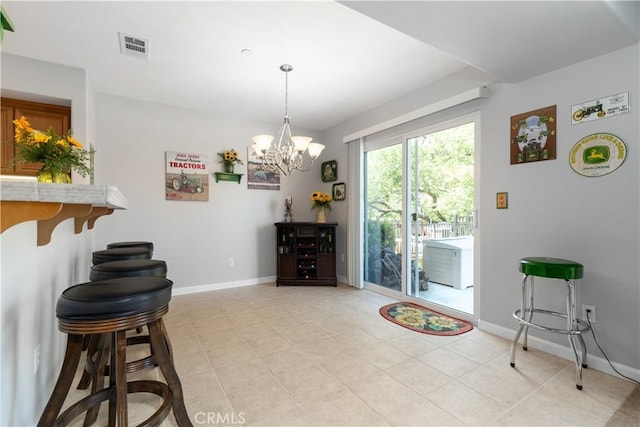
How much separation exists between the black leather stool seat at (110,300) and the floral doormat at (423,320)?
7.73 feet

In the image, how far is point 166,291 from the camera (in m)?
1.27

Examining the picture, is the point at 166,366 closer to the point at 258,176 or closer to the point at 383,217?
the point at 383,217

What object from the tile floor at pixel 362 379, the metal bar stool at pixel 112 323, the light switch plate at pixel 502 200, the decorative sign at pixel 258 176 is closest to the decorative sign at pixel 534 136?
the light switch plate at pixel 502 200

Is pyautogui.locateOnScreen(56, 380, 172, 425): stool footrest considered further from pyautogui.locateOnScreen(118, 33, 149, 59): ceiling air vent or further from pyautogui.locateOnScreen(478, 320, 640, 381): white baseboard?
pyautogui.locateOnScreen(478, 320, 640, 381): white baseboard

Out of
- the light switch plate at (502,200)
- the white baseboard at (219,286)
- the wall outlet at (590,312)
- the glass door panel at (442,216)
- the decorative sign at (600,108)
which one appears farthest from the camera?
the white baseboard at (219,286)

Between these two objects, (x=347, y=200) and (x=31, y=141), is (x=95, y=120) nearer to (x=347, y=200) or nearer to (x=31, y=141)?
(x=31, y=141)

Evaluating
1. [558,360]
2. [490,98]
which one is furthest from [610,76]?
[558,360]

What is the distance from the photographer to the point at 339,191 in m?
4.71

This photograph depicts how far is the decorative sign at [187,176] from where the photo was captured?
12.9ft

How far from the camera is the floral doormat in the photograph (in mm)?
2741

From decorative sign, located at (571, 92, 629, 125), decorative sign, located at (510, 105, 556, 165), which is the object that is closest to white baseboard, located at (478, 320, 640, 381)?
decorative sign, located at (510, 105, 556, 165)

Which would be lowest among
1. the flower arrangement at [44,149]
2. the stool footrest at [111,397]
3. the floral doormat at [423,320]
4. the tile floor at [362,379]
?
the tile floor at [362,379]

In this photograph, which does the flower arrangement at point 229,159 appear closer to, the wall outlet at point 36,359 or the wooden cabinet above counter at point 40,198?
the wall outlet at point 36,359

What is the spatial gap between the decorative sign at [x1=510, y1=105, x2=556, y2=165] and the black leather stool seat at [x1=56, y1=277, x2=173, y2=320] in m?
2.84
